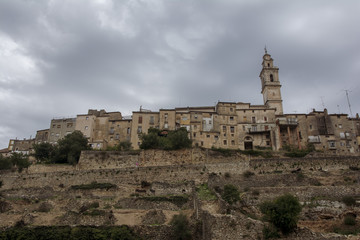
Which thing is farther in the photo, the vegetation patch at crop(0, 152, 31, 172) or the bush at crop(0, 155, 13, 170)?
the bush at crop(0, 155, 13, 170)

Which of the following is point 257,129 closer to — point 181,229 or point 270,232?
point 181,229

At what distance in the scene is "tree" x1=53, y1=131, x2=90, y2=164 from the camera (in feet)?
157

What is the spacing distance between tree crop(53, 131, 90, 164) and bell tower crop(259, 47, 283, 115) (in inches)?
1513

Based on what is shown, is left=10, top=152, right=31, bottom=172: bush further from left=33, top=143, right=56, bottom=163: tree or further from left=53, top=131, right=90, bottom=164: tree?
left=53, top=131, right=90, bottom=164: tree

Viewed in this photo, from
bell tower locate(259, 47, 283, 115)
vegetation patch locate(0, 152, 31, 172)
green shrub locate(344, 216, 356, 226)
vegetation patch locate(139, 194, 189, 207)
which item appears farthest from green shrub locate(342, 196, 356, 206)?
vegetation patch locate(0, 152, 31, 172)

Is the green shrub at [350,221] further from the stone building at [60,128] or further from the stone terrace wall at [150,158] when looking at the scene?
the stone building at [60,128]

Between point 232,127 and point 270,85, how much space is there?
49.5 feet

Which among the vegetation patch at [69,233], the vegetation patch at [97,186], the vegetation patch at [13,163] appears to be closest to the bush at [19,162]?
the vegetation patch at [13,163]

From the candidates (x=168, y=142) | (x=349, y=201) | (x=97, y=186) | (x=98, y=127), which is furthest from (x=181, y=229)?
(x=98, y=127)

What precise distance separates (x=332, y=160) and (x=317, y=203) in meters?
14.1

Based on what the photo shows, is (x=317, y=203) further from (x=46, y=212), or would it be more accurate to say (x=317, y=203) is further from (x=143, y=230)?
(x=46, y=212)

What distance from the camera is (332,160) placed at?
37062 mm

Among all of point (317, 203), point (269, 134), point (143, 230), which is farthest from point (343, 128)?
point (143, 230)

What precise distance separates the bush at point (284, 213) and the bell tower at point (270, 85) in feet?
138
